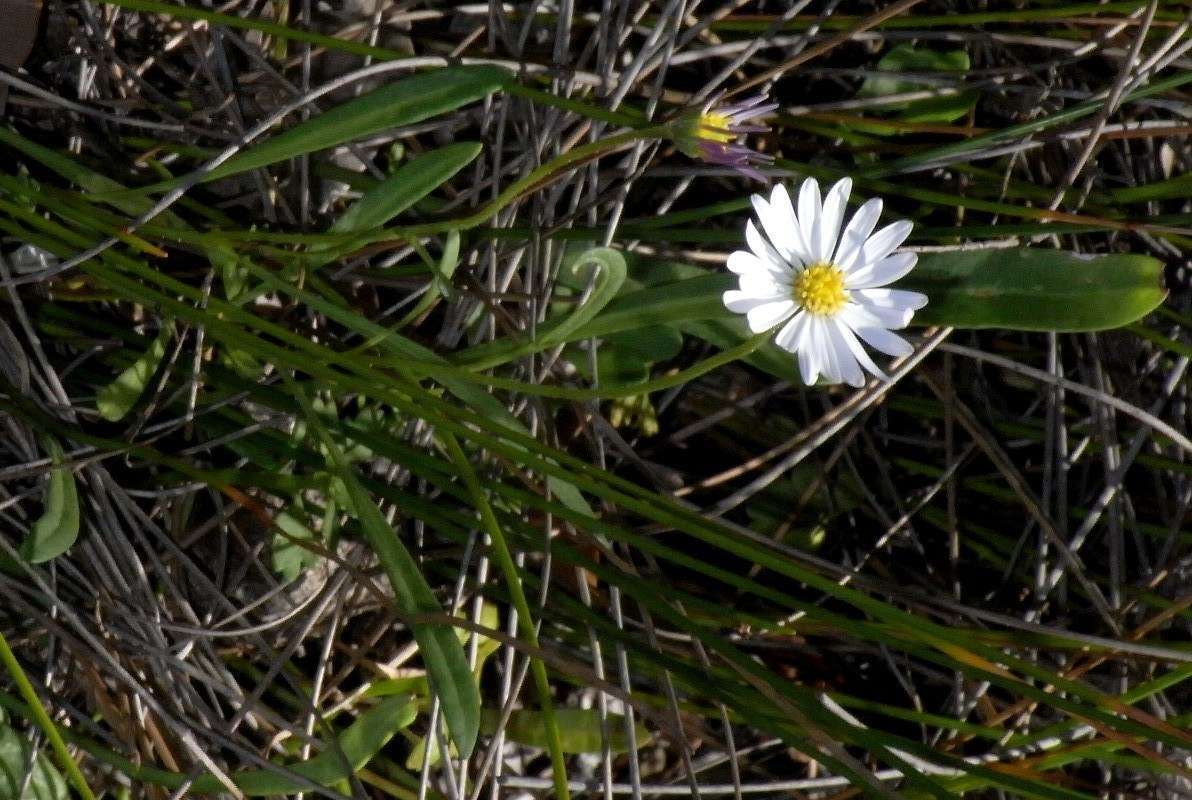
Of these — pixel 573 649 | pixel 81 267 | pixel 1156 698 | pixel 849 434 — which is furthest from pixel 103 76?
pixel 1156 698

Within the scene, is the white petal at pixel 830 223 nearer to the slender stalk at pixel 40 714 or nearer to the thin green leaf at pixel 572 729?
the thin green leaf at pixel 572 729

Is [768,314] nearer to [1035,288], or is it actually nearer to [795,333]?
[795,333]

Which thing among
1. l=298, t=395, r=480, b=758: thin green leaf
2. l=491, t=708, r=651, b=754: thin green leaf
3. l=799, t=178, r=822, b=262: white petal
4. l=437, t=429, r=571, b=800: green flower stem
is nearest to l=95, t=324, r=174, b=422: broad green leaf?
l=298, t=395, r=480, b=758: thin green leaf

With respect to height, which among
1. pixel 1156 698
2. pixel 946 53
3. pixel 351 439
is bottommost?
pixel 1156 698

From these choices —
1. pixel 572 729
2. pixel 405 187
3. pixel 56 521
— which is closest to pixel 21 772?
pixel 56 521

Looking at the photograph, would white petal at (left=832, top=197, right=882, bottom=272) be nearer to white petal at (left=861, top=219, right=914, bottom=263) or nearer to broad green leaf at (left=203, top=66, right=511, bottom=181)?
white petal at (left=861, top=219, right=914, bottom=263)

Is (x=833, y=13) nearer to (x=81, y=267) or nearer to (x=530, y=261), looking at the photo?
(x=530, y=261)
